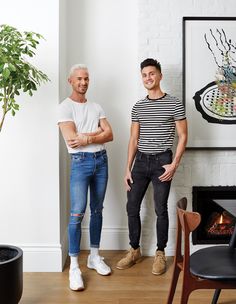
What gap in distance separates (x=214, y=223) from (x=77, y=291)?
4.78 feet

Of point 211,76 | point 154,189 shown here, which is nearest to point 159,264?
point 154,189

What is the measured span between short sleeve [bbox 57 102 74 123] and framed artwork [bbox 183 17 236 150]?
3.57 ft

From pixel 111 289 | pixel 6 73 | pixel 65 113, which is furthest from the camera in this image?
pixel 65 113

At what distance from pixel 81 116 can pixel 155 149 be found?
2.18 feet

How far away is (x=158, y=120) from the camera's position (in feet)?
10.5

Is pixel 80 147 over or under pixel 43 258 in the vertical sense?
over

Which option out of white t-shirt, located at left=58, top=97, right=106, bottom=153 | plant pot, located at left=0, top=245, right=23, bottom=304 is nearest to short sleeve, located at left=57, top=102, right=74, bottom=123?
white t-shirt, located at left=58, top=97, right=106, bottom=153

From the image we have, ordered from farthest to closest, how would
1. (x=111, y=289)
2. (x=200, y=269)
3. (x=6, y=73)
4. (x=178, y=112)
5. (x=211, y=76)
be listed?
(x=211, y=76), (x=178, y=112), (x=111, y=289), (x=6, y=73), (x=200, y=269)

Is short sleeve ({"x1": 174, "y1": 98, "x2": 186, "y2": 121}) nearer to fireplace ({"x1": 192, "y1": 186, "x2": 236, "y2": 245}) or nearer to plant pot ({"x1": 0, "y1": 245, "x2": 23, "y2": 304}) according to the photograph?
fireplace ({"x1": 192, "y1": 186, "x2": 236, "y2": 245})

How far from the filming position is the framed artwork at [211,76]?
3.47 m

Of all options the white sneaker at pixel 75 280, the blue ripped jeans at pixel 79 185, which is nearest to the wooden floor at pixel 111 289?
the white sneaker at pixel 75 280

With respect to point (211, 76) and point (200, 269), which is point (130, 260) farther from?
point (211, 76)

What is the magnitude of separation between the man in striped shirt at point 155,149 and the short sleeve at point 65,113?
595 millimetres

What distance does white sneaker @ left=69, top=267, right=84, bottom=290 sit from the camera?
9.32ft
